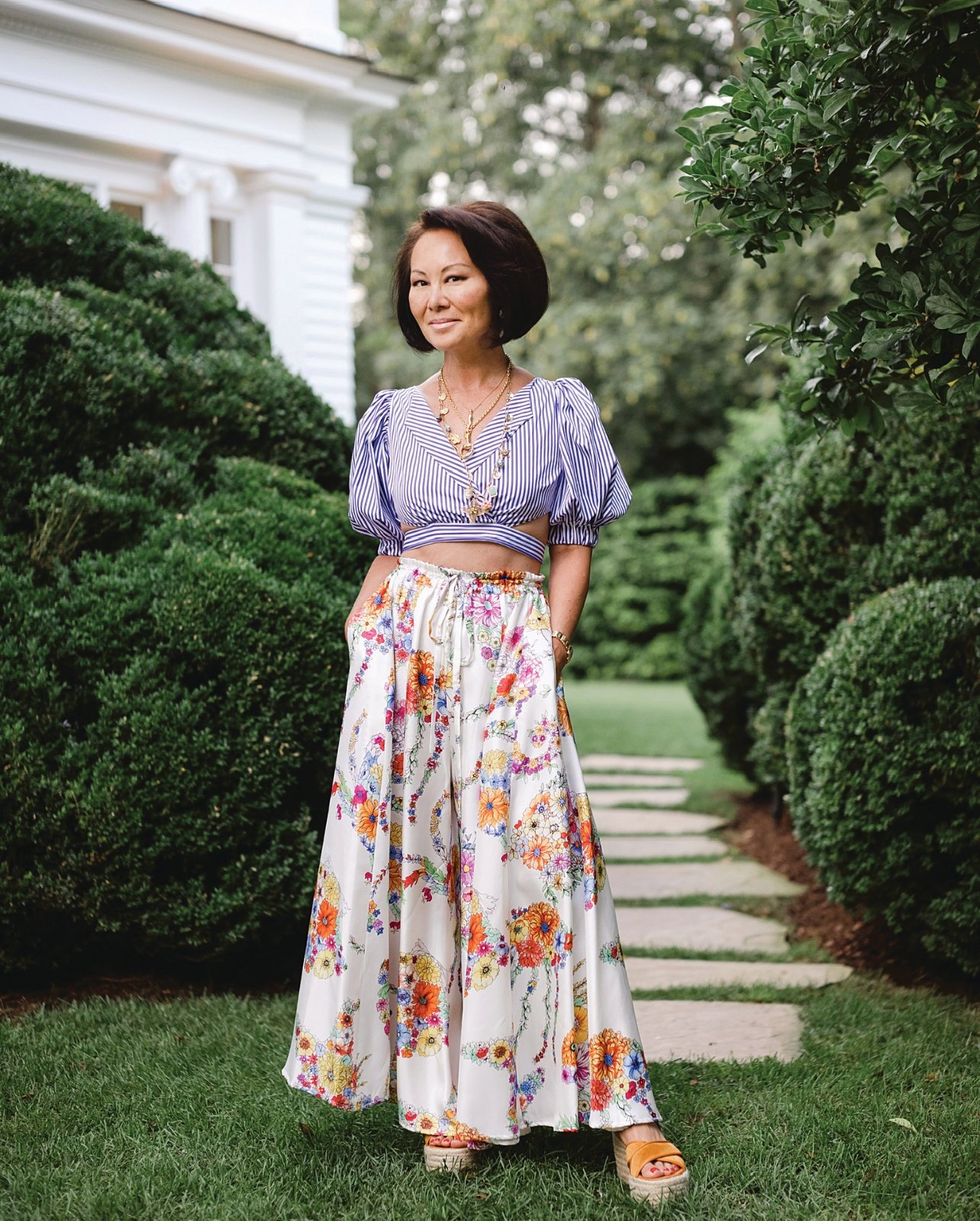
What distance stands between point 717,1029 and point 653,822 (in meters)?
2.83

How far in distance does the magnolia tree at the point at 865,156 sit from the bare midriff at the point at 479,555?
78 centimetres

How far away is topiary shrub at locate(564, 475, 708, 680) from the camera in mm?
15484

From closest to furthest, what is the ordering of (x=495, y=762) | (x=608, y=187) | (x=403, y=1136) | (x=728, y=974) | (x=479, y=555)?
1. (x=495, y=762)
2. (x=479, y=555)
3. (x=403, y=1136)
4. (x=728, y=974)
5. (x=608, y=187)

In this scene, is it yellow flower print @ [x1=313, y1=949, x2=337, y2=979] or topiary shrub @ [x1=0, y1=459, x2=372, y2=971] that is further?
topiary shrub @ [x1=0, y1=459, x2=372, y2=971]

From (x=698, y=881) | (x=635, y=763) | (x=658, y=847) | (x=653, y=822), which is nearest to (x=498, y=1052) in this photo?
(x=698, y=881)

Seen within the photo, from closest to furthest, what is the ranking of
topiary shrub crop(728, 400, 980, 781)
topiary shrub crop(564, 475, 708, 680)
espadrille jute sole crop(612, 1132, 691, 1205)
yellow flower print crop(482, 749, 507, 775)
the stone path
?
espadrille jute sole crop(612, 1132, 691, 1205), yellow flower print crop(482, 749, 507, 775), the stone path, topiary shrub crop(728, 400, 980, 781), topiary shrub crop(564, 475, 708, 680)

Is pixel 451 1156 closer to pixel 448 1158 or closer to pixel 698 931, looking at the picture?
pixel 448 1158

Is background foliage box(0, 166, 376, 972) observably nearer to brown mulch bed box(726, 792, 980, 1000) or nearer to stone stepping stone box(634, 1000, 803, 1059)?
stone stepping stone box(634, 1000, 803, 1059)

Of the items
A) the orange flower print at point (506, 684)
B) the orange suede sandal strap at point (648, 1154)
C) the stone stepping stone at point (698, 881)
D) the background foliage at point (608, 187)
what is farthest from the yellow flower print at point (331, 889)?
the background foliage at point (608, 187)

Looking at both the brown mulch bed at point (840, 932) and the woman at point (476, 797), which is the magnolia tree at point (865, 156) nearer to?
the woman at point (476, 797)

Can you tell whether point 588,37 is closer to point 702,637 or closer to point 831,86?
point 702,637

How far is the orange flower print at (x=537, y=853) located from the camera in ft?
7.57

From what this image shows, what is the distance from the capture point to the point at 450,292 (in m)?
2.43

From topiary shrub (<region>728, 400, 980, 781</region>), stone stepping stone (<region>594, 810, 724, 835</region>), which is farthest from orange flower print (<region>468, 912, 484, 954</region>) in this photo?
stone stepping stone (<region>594, 810, 724, 835</region>)
